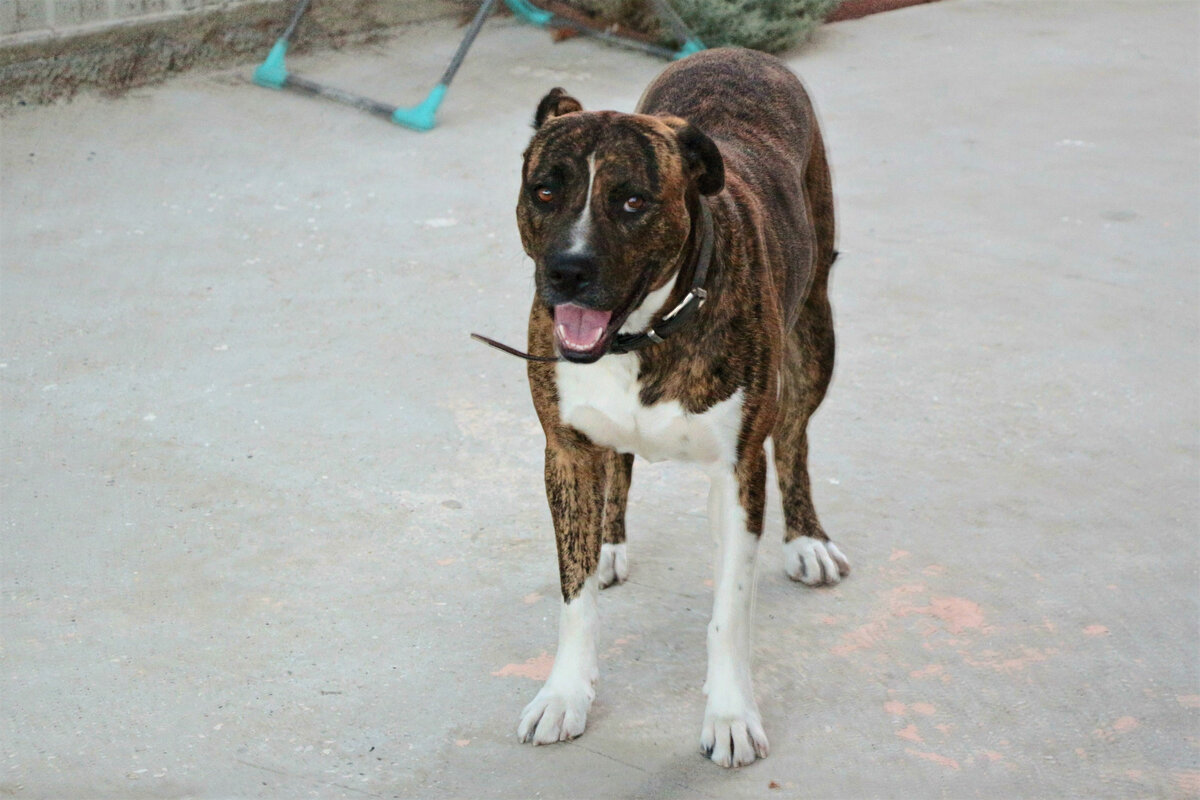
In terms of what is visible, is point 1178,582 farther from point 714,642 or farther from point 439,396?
point 439,396

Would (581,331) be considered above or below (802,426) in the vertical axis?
above

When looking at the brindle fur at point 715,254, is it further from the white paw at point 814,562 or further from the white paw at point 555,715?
the white paw at point 555,715

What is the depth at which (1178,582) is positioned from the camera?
3.46 meters

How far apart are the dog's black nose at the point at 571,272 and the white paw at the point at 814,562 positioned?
1.26 m

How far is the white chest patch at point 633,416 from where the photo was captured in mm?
2721

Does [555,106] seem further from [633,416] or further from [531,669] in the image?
[531,669]

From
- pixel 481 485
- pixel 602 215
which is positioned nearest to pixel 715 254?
pixel 602 215

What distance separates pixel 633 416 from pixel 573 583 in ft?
1.35

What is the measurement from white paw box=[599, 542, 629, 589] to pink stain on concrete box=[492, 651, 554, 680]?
1.10 feet

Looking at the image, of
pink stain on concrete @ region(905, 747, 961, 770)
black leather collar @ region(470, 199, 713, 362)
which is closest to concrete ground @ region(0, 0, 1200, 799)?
pink stain on concrete @ region(905, 747, 961, 770)

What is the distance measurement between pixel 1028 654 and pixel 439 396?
1.94 m

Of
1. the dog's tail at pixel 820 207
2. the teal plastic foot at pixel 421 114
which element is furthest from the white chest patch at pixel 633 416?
the teal plastic foot at pixel 421 114

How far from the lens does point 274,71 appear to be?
6852 mm

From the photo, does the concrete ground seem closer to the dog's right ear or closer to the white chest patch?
the white chest patch
